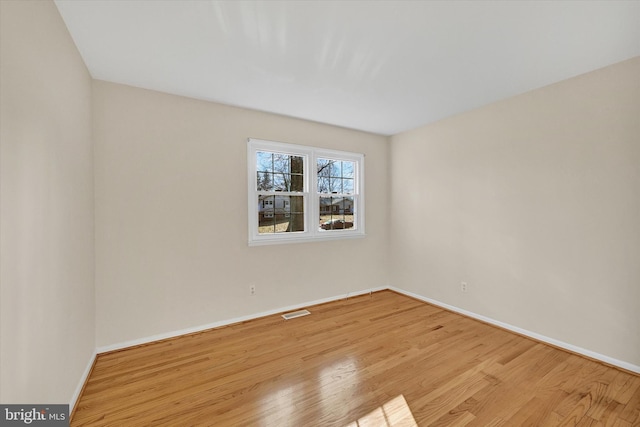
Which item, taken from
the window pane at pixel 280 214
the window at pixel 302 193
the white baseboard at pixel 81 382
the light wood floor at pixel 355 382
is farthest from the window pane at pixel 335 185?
the white baseboard at pixel 81 382

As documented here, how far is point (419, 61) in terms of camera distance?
2301 mm

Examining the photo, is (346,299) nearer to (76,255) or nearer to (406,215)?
(406,215)

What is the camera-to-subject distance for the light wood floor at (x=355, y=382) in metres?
1.76

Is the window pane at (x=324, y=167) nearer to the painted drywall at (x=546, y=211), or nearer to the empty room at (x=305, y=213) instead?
the empty room at (x=305, y=213)

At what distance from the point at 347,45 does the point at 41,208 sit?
7.23 feet

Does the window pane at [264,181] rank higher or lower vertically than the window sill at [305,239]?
higher

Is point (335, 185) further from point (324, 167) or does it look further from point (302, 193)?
point (302, 193)

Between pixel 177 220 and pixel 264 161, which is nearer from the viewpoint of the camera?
pixel 177 220

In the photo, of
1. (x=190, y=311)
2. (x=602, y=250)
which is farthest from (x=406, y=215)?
(x=190, y=311)

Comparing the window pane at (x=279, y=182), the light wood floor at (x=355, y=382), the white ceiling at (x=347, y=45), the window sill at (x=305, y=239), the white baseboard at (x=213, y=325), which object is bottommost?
the light wood floor at (x=355, y=382)

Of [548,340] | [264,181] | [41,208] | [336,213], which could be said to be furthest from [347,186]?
[41,208]

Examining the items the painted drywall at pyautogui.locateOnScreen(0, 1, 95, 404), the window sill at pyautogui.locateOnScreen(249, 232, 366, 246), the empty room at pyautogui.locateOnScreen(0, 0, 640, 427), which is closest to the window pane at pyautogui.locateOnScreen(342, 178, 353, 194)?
the empty room at pyautogui.locateOnScreen(0, 0, 640, 427)

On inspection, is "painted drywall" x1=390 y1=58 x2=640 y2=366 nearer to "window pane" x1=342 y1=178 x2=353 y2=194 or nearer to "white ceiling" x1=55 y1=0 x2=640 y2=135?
"white ceiling" x1=55 y1=0 x2=640 y2=135

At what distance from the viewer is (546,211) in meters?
2.75
